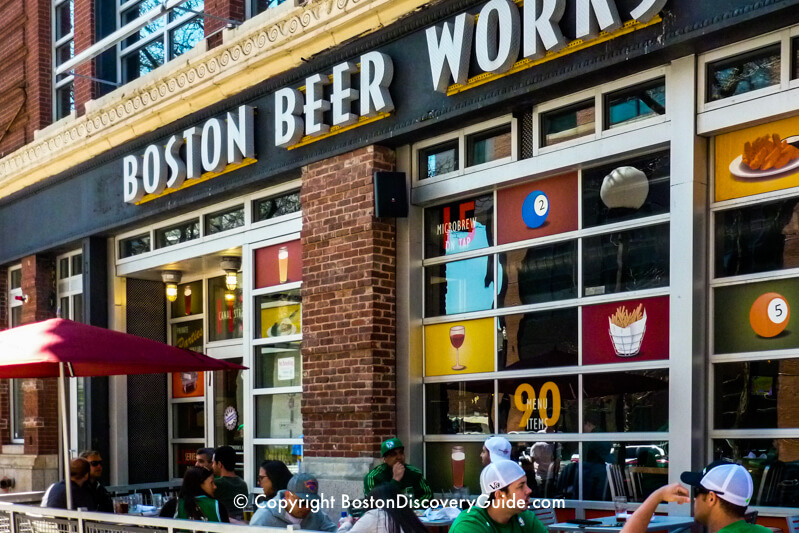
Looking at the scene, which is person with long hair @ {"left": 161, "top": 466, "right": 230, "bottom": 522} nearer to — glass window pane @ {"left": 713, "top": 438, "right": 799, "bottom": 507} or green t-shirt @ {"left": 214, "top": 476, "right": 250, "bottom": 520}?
green t-shirt @ {"left": 214, "top": 476, "right": 250, "bottom": 520}

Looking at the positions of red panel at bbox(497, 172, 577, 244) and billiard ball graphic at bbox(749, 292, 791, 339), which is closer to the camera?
billiard ball graphic at bbox(749, 292, 791, 339)

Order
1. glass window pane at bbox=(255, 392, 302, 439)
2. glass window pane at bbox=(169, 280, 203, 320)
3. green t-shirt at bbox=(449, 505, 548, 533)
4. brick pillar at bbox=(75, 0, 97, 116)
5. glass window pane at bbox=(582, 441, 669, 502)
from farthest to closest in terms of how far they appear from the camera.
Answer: brick pillar at bbox=(75, 0, 97, 116) → glass window pane at bbox=(169, 280, 203, 320) → glass window pane at bbox=(255, 392, 302, 439) → glass window pane at bbox=(582, 441, 669, 502) → green t-shirt at bbox=(449, 505, 548, 533)

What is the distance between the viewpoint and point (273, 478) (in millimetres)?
8820

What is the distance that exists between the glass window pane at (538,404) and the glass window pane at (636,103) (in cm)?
229

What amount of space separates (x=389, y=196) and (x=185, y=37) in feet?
18.7

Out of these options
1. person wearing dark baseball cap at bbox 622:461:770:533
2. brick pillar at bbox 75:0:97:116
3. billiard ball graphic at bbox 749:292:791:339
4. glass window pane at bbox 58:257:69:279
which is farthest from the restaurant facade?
person wearing dark baseball cap at bbox 622:461:770:533

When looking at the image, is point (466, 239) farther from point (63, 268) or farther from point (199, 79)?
point (63, 268)

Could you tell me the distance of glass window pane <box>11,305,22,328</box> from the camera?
60.0ft

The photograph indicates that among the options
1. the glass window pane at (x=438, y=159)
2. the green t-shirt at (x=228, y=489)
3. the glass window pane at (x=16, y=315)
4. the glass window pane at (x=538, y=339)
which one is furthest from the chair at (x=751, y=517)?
the glass window pane at (x=16, y=315)

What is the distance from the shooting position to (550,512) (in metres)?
8.62

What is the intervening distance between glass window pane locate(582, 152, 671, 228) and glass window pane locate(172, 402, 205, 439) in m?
7.99

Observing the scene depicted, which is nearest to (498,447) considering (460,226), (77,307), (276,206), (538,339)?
(538,339)

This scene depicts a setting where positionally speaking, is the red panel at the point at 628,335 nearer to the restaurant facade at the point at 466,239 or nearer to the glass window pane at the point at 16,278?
the restaurant facade at the point at 466,239

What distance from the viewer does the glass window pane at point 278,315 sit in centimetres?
1254
